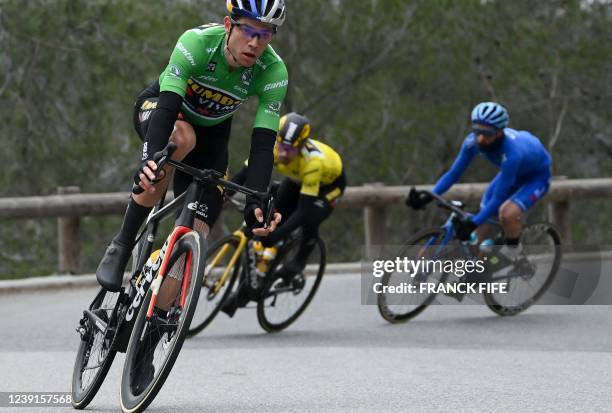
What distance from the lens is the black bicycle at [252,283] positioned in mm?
10914

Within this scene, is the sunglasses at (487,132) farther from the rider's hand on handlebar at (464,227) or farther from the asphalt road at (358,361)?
the asphalt road at (358,361)

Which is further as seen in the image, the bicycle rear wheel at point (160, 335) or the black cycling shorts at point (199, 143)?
the black cycling shorts at point (199, 143)

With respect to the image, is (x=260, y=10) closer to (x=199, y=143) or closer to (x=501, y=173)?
(x=199, y=143)

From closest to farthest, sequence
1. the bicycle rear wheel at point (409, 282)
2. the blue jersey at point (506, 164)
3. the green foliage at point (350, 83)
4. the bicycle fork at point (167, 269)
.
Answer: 1. the bicycle fork at point (167, 269)
2. the bicycle rear wheel at point (409, 282)
3. the blue jersey at point (506, 164)
4. the green foliage at point (350, 83)

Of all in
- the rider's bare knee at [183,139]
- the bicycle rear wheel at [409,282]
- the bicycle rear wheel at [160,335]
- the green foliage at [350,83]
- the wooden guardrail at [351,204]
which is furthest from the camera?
the green foliage at [350,83]

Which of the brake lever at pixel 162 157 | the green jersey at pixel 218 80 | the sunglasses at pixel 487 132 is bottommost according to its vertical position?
the sunglasses at pixel 487 132

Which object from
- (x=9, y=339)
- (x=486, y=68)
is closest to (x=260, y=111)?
(x=9, y=339)

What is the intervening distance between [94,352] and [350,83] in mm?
19583

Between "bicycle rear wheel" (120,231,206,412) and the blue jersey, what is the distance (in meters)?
5.35

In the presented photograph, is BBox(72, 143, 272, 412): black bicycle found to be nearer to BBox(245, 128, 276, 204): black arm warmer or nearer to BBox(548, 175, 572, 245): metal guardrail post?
BBox(245, 128, 276, 204): black arm warmer

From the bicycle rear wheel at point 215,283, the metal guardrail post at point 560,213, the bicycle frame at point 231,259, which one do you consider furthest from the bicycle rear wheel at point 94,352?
the metal guardrail post at point 560,213

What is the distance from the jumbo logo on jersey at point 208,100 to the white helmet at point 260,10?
18.3 inches

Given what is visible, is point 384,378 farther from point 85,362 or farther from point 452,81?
point 452,81

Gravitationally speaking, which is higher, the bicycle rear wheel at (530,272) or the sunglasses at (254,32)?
the sunglasses at (254,32)
